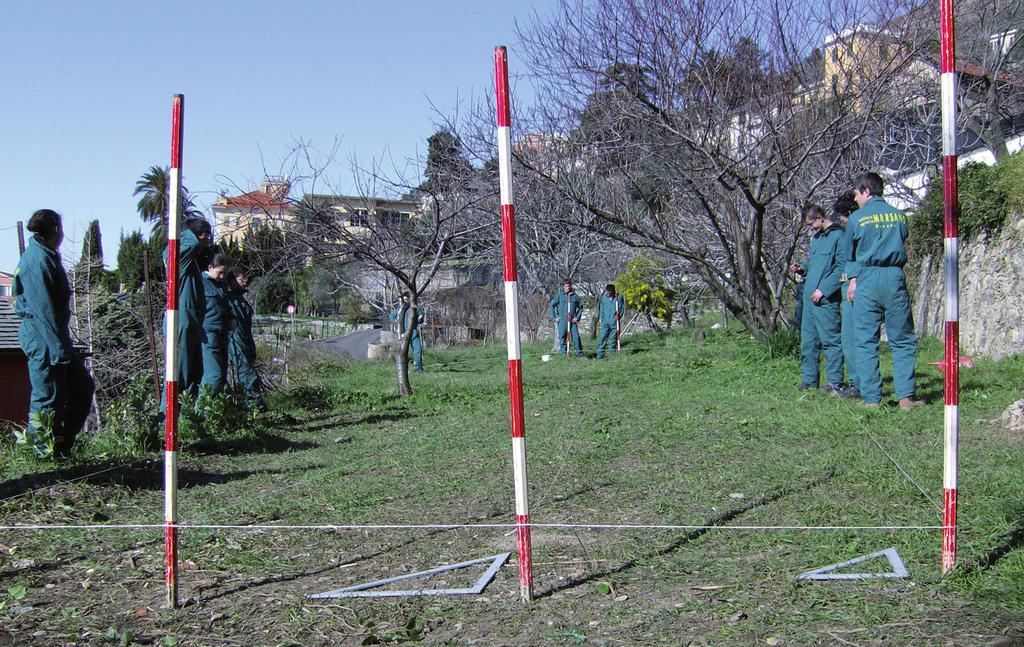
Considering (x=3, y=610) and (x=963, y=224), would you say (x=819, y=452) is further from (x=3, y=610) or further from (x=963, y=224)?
(x=963, y=224)

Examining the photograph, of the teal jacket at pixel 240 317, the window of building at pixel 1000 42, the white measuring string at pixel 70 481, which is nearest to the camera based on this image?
the white measuring string at pixel 70 481

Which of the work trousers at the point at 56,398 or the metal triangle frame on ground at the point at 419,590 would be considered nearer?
the metal triangle frame on ground at the point at 419,590

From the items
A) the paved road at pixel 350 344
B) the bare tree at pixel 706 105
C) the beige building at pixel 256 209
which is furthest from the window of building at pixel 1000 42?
the paved road at pixel 350 344

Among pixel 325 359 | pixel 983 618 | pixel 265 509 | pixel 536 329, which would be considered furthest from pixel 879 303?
pixel 536 329

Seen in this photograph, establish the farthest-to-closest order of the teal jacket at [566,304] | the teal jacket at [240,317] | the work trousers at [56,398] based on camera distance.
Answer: the teal jacket at [566,304]
the teal jacket at [240,317]
the work trousers at [56,398]

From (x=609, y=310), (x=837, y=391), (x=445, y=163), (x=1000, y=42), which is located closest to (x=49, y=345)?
(x=837, y=391)

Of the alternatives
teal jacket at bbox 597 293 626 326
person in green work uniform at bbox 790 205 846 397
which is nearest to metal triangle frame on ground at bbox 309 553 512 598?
person in green work uniform at bbox 790 205 846 397

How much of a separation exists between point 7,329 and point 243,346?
18.6 meters

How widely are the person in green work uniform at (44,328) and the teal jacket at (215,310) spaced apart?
279cm

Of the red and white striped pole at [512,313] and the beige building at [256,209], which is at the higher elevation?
the beige building at [256,209]

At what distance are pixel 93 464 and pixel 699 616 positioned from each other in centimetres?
448

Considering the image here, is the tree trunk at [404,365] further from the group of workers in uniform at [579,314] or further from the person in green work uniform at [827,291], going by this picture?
the group of workers in uniform at [579,314]

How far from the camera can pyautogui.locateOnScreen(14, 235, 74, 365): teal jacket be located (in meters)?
5.96

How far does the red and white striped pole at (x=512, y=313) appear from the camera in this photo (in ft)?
11.4
